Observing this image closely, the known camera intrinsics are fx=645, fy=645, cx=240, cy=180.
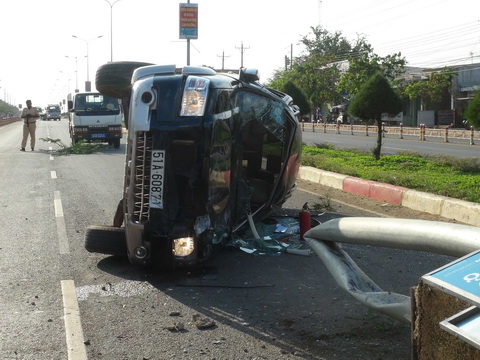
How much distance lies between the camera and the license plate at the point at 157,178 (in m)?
5.57

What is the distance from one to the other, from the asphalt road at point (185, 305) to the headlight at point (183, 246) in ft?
0.87

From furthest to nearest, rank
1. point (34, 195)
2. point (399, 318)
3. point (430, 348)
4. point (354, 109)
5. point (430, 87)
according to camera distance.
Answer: point (430, 87)
point (354, 109)
point (34, 195)
point (399, 318)
point (430, 348)

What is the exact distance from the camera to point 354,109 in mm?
16453

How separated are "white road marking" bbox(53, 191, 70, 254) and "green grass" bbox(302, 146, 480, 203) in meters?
5.47

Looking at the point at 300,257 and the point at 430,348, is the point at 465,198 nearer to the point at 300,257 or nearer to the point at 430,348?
the point at 300,257

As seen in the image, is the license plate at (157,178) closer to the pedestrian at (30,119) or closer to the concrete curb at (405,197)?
the concrete curb at (405,197)

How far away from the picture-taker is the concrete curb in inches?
339

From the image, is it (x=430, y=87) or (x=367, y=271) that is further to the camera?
(x=430, y=87)

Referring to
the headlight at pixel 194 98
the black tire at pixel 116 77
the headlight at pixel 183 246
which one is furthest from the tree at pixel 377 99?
the headlight at pixel 183 246

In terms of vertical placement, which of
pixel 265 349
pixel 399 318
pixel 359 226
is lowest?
pixel 265 349

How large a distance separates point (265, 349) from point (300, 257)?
2.54m

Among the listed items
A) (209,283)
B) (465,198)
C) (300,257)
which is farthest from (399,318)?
(465,198)

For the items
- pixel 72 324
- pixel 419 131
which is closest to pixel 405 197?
pixel 72 324

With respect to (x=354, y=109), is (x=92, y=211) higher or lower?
lower
